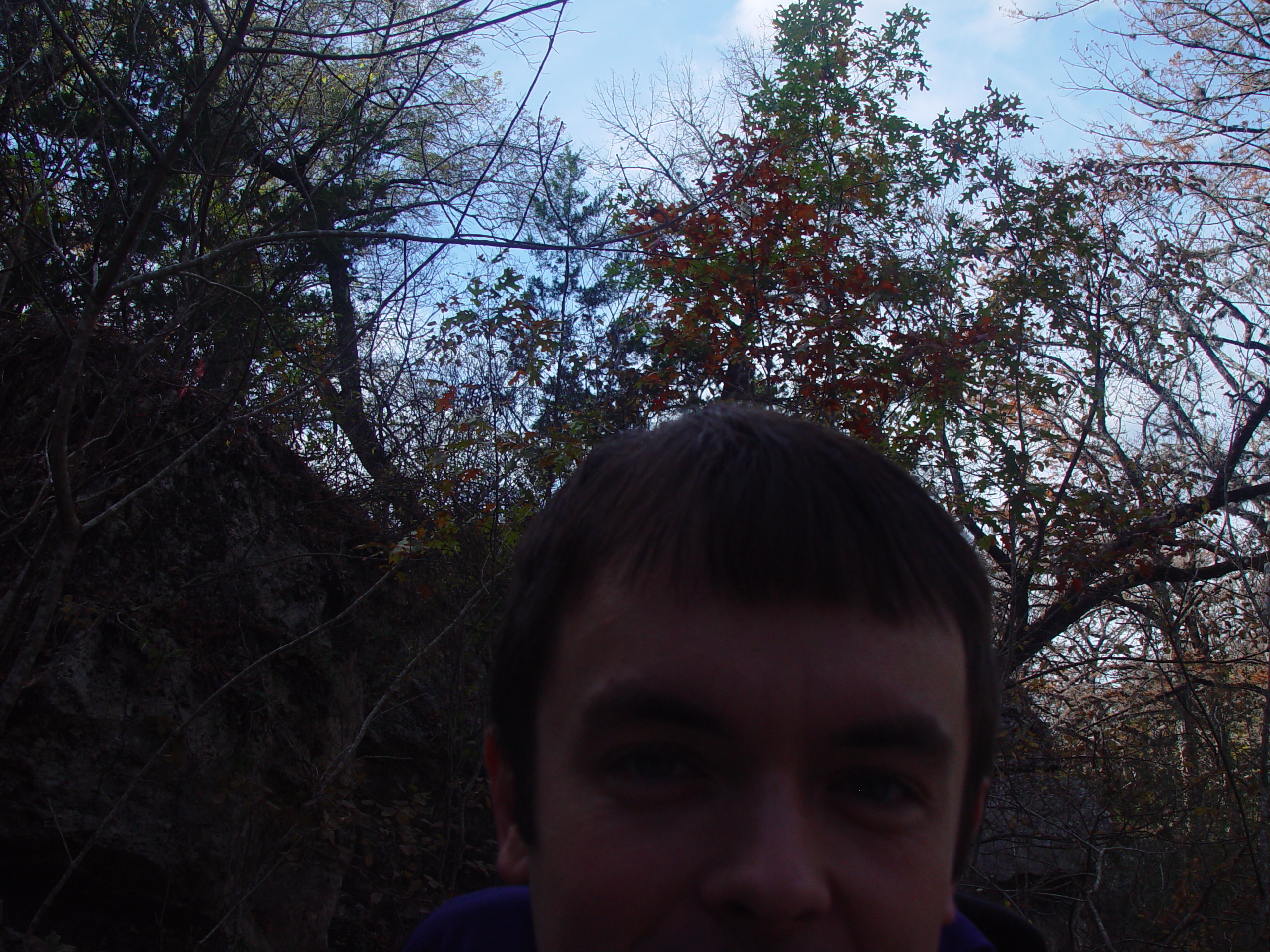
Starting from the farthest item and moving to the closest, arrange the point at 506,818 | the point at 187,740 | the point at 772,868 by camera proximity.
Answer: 1. the point at 187,740
2. the point at 506,818
3. the point at 772,868

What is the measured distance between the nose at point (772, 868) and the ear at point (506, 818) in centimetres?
31

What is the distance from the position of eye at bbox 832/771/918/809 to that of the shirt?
0.53m

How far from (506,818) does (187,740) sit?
3.74 metres

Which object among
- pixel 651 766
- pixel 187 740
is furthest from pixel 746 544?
pixel 187 740

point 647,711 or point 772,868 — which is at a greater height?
point 647,711

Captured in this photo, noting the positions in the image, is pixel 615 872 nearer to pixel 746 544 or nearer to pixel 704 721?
pixel 704 721

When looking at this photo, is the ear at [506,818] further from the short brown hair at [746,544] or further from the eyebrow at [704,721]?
the eyebrow at [704,721]

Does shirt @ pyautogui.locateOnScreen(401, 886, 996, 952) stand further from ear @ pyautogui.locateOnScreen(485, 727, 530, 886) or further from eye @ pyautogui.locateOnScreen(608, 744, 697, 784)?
eye @ pyautogui.locateOnScreen(608, 744, 697, 784)

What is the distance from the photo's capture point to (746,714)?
0.85m

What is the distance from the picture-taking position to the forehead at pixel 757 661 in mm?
855

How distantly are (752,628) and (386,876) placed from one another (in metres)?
4.77

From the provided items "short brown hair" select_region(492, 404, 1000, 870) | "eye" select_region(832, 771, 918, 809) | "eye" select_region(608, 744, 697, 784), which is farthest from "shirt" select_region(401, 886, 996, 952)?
"eye" select_region(608, 744, 697, 784)

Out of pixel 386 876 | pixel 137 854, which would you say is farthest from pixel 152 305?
pixel 386 876

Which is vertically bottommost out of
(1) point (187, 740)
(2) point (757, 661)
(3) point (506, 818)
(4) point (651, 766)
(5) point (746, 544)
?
(1) point (187, 740)
